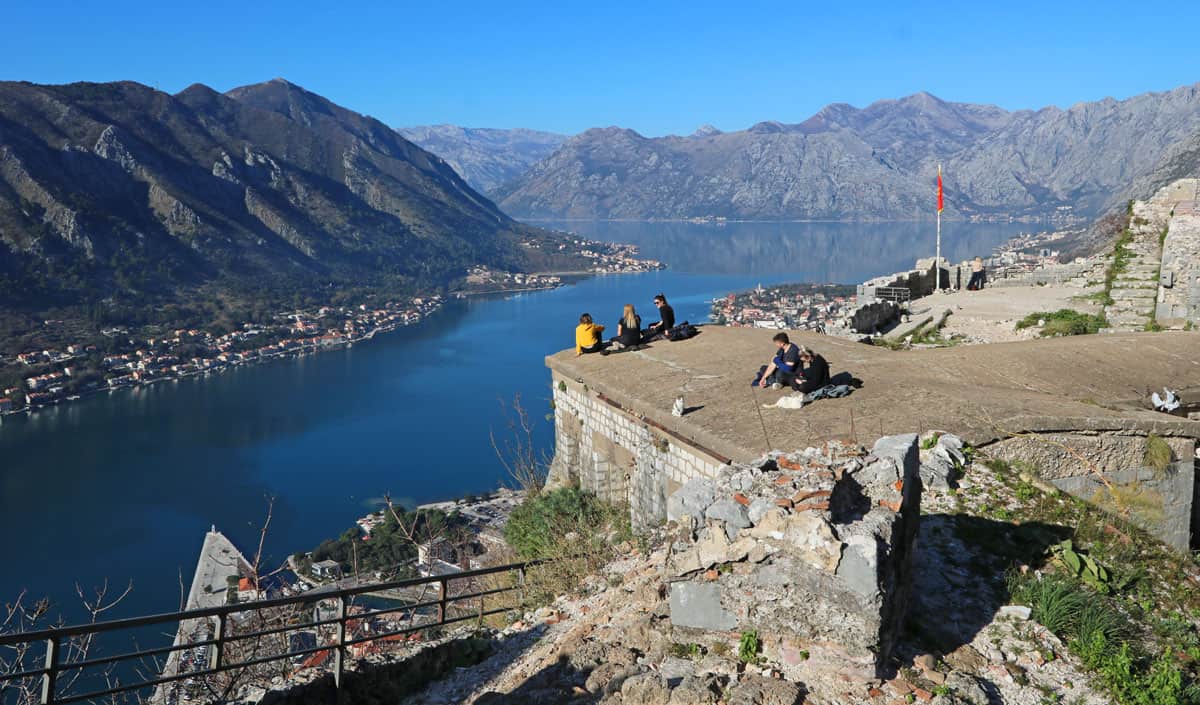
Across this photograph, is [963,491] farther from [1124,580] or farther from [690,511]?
[690,511]

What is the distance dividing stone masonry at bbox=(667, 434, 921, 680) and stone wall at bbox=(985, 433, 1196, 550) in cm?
318

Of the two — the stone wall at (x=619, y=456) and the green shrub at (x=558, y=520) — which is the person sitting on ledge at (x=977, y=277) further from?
the green shrub at (x=558, y=520)

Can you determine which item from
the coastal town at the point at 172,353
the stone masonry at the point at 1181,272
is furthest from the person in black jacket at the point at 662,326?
the coastal town at the point at 172,353

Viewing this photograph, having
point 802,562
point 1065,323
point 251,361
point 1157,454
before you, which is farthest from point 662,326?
point 251,361

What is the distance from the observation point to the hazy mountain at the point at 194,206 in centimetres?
9756

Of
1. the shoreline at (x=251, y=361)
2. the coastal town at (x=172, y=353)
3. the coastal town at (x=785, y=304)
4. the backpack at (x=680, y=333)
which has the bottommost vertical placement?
the shoreline at (x=251, y=361)

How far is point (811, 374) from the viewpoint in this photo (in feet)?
32.4

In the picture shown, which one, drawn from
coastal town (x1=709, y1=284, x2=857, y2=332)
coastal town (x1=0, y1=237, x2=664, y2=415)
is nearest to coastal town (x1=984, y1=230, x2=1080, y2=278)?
coastal town (x1=709, y1=284, x2=857, y2=332)

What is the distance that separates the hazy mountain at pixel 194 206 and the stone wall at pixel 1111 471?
305 ft

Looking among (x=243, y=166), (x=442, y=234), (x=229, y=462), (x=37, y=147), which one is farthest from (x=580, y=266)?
(x=229, y=462)

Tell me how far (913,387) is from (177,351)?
77895 millimetres

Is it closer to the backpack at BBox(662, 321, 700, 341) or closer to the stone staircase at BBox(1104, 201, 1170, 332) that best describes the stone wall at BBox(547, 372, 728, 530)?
the backpack at BBox(662, 321, 700, 341)

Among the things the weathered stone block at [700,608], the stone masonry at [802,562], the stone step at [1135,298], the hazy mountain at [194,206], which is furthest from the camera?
Result: the hazy mountain at [194,206]

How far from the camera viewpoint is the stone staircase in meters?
16.7
